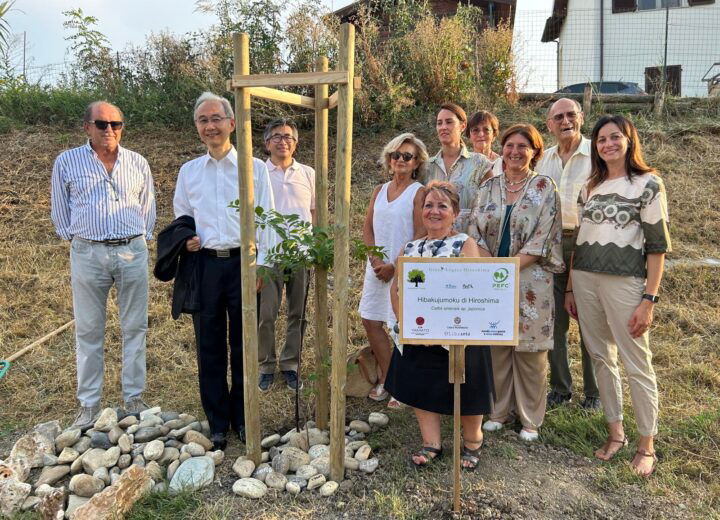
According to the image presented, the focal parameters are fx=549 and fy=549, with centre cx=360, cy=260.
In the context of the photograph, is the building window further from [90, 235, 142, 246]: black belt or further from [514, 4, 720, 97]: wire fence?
[90, 235, 142, 246]: black belt

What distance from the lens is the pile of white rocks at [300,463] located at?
118 inches

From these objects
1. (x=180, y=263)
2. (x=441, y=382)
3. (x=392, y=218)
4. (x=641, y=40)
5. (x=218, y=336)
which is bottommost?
(x=441, y=382)

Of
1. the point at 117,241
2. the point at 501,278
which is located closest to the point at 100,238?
the point at 117,241

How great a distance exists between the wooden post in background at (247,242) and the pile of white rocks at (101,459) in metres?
0.39

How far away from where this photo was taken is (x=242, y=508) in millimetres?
2859

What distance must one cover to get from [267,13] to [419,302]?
7874 mm

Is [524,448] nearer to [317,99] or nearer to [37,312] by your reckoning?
[317,99]

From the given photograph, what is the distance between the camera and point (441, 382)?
310cm

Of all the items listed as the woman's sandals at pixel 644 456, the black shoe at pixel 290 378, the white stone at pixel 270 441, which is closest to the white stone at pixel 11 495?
the white stone at pixel 270 441

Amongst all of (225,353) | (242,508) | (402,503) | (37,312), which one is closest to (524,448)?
(402,503)

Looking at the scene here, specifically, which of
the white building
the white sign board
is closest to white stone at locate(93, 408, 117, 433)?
the white sign board

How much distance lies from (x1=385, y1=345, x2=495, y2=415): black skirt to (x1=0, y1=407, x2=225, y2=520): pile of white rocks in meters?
1.26

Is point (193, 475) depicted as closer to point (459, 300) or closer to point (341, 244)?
point (341, 244)

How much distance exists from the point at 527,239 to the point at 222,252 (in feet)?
6.14
